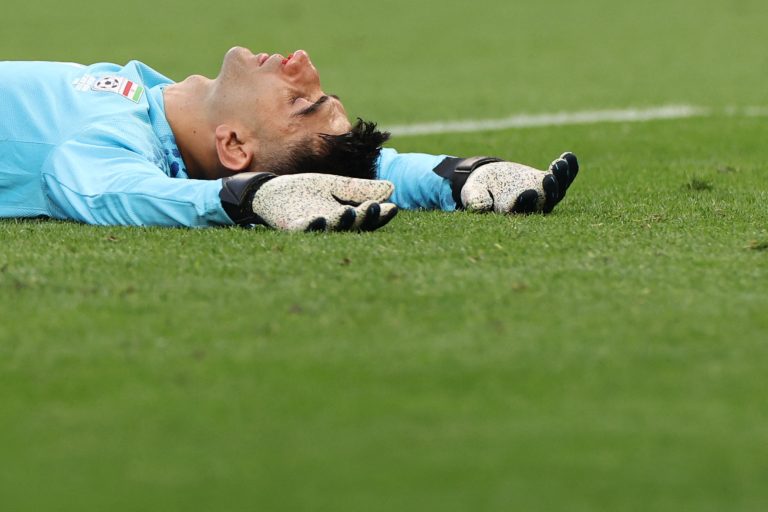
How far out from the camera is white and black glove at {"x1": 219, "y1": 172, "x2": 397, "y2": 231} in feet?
12.5

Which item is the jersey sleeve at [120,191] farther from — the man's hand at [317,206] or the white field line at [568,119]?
the white field line at [568,119]

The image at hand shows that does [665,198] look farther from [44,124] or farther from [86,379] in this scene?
[86,379]

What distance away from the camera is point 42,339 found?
9.10 ft

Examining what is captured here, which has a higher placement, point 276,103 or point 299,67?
point 299,67

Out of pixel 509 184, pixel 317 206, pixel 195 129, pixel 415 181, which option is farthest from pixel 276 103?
pixel 509 184

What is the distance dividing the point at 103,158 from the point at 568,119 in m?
4.11

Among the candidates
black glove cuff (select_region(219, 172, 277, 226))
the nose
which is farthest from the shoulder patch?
black glove cuff (select_region(219, 172, 277, 226))

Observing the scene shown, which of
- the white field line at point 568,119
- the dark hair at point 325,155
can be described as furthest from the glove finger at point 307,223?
the white field line at point 568,119

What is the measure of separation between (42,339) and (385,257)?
3.33 feet

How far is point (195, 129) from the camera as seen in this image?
14.9ft

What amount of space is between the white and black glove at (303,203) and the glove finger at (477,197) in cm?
52

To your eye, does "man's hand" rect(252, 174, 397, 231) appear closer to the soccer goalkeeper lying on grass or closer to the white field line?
the soccer goalkeeper lying on grass

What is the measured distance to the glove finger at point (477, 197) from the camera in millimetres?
4391

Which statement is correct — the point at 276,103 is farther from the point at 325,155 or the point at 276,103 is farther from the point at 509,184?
the point at 509,184
